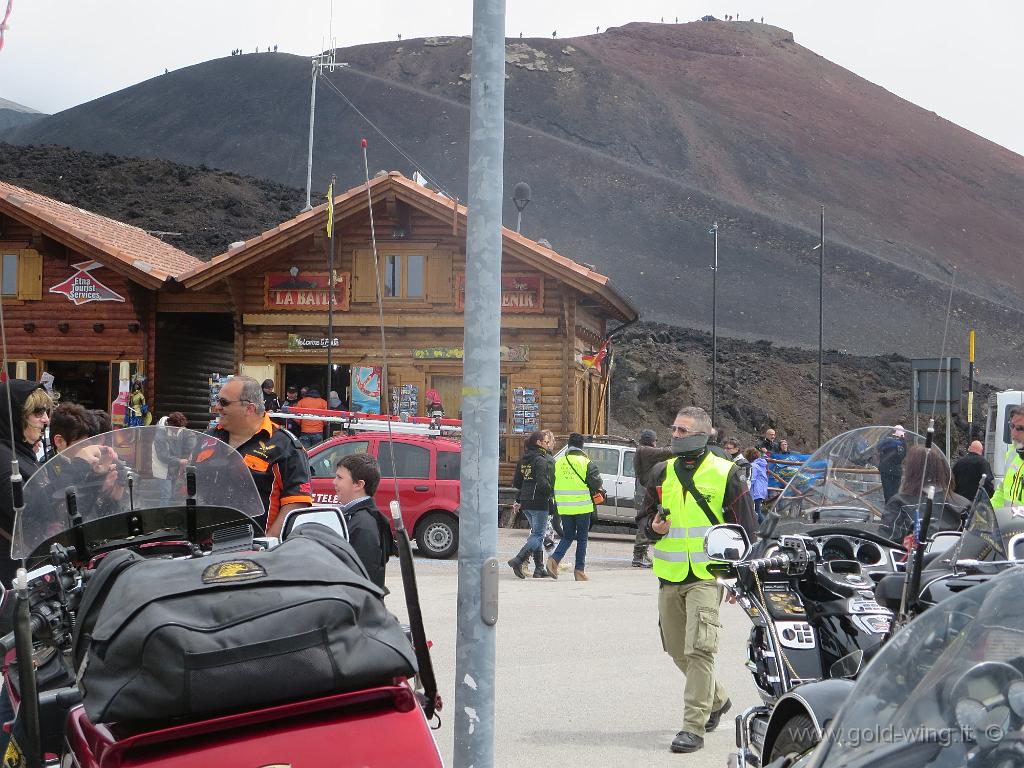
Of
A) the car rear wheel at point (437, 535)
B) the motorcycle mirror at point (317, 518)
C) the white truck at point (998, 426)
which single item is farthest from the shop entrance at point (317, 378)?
the motorcycle mirror at point (317, 518)

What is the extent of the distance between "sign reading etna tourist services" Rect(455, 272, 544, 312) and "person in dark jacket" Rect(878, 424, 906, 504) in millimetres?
20392

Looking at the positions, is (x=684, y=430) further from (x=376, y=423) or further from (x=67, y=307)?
(x=67, y=307)

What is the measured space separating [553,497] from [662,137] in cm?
10997

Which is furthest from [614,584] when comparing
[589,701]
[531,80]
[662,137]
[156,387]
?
[531,80]

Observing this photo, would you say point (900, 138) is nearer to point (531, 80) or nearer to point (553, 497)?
point (531, 80)

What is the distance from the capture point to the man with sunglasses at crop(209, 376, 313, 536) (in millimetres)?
6195

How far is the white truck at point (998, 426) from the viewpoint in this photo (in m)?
27.1

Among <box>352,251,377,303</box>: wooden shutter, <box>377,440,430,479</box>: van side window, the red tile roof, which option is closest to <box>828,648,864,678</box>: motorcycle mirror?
<box>377,440,430,479</box>: van side window

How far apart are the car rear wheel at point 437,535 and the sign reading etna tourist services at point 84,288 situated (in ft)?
45.1

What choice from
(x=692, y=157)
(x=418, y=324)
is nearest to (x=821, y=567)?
(x=418, y=324)

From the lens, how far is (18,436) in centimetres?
580

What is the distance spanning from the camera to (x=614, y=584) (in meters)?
14.8

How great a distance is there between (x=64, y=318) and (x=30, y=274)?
50.4 inches

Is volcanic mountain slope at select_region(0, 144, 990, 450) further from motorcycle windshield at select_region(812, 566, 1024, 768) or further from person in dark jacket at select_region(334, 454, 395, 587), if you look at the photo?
motorcycle windshield at select_region(812, 566, 1024, 768)
